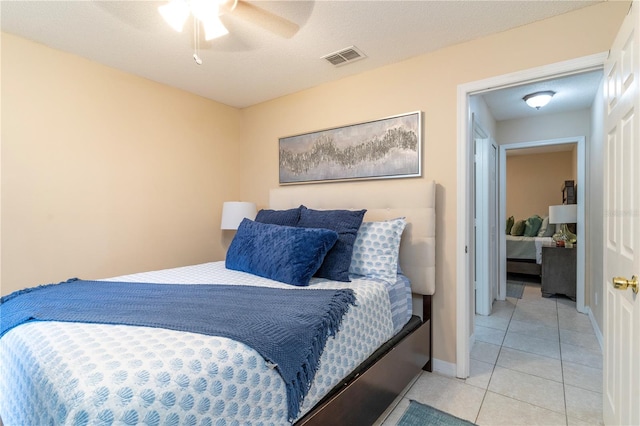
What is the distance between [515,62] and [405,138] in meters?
0.84

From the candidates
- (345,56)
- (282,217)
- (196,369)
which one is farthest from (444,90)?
(196,369)

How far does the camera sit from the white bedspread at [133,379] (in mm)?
764

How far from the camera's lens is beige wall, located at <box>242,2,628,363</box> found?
6.15ft

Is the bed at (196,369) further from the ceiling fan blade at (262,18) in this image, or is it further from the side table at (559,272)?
the side table at (559,272)

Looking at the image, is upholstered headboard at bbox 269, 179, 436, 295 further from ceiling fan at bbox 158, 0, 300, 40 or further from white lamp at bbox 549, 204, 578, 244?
white lamp at bbox 549, 204, 578, 244

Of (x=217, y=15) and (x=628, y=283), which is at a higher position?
(x=217, y=15)

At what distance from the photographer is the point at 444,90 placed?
7.57 feet

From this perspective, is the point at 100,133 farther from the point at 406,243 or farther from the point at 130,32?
the point at 406,243

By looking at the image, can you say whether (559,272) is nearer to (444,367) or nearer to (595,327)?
(595,327)

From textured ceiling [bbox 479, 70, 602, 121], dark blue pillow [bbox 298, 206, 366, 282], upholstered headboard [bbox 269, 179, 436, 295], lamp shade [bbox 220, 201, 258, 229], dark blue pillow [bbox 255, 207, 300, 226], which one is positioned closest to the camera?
dark blue pillow [bbox 298, 206, 366, 282]

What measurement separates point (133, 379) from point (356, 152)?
7.51ft

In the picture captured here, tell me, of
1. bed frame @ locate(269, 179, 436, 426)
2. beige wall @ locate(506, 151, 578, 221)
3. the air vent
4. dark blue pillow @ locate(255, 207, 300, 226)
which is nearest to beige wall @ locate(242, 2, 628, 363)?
bed frame @ locate(269, 179, 436, 426)

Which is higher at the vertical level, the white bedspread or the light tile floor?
the white bedspread

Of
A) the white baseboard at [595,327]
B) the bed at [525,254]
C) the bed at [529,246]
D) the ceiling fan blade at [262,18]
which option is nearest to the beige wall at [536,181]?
the bed at [529,246]
